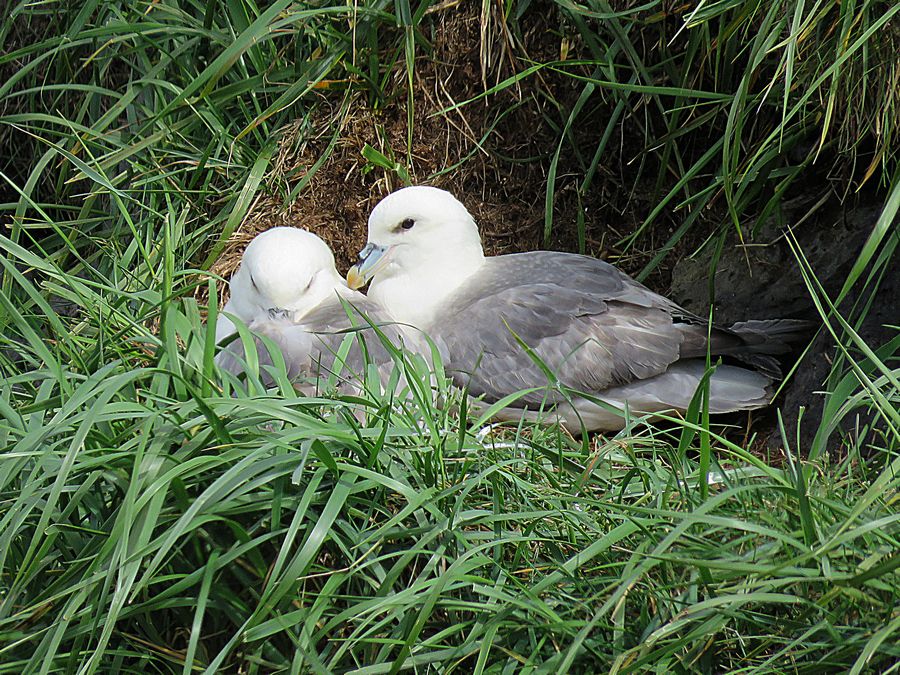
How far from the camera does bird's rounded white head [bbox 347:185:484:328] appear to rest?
3.19 m

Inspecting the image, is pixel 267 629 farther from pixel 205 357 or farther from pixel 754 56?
pixel 754 56

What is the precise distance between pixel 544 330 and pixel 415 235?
0.57 meters

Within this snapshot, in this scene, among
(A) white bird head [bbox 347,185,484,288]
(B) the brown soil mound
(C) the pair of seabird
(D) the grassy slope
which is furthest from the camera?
(B) the brown soil mound

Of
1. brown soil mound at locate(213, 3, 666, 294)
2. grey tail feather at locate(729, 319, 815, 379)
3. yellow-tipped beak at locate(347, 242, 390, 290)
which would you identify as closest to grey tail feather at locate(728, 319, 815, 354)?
grey tail feather at locate(729, 319, 815, 379)

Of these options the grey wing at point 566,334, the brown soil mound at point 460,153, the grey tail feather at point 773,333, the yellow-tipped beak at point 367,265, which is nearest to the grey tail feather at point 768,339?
the grey tail feather at point 773,333

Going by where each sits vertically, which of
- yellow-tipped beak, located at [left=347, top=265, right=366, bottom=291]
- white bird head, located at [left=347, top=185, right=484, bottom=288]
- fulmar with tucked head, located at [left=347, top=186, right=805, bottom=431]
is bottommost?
fulmar with tucked head, located at [left=347, top=186, right=805, bottom=431]

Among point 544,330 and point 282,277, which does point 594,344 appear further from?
point 282,277

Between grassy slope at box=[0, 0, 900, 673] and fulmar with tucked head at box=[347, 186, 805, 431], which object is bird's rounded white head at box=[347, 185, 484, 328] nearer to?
fulmar with tucked head at box=[347, 186, 805, 431]

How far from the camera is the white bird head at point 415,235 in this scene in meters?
3.19

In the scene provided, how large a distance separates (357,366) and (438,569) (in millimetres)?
1055

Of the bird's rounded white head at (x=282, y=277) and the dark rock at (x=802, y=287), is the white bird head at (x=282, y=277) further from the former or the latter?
the dark rock at (x=802, y=287)

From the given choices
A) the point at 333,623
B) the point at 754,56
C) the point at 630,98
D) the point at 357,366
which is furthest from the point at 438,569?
the point at 630,98

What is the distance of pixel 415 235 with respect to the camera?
10.5ft

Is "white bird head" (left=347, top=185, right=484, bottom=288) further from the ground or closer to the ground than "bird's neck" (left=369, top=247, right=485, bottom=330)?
further from the ground
